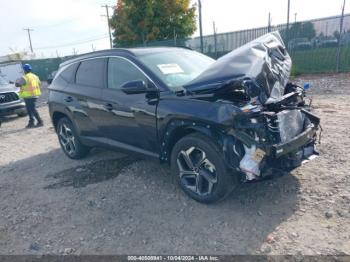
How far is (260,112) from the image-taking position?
10.7 feet

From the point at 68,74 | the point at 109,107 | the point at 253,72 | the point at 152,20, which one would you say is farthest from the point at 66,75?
the point at 152,20

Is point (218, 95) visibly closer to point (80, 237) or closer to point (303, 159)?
point (303, 159)

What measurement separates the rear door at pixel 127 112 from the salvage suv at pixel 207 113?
0.01 metres

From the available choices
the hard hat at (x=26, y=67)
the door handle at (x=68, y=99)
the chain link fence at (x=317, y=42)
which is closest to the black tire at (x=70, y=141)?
the door handle at (x=68, y=99)

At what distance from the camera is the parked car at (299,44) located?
13266mm

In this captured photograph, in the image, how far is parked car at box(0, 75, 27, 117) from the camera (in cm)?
1052

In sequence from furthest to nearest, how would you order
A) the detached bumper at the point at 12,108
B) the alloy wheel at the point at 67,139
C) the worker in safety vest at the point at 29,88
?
the detached bumper at the point at 12,108 → the worker in safety vest at the point at 29,88 → the alloy wheel at the point at 67,139

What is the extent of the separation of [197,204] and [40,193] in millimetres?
2380

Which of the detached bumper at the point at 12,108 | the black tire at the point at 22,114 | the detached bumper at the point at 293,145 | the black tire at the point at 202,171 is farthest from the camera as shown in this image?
the black tire at the point at 22,114

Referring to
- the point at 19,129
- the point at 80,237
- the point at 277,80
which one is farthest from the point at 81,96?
the point at 19,129

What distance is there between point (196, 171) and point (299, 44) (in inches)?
459

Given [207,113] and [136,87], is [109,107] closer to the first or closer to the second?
[136,87]

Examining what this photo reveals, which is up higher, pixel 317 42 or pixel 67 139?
pixel 317 42

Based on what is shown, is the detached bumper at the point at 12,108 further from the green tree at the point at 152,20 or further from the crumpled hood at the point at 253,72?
the green tree at the point at 152,20
